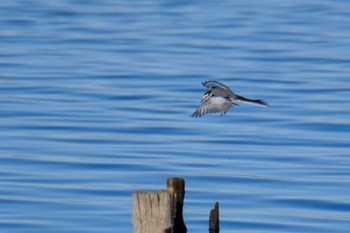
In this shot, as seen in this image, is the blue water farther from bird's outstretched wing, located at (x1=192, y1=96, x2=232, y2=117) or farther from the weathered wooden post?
the weathered wooden post

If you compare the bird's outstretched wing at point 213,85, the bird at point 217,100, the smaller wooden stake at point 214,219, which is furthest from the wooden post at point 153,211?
the bird's outstretched wing at point 213,85

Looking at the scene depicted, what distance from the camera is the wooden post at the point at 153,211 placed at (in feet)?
25.3

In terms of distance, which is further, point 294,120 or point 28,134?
point 294,120

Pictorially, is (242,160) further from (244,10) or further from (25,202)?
(244,10)

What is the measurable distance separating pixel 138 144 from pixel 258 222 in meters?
5.17

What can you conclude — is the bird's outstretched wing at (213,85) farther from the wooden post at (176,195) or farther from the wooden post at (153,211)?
the wooden post at (153,211)

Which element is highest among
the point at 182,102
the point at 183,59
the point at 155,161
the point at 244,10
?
the point at 244,10

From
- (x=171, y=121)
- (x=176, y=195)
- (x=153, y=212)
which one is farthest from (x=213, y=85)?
(x=171, y=121)

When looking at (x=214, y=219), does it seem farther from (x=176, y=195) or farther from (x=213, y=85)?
(x=213, y=85)

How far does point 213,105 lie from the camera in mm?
10648

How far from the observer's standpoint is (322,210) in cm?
1275

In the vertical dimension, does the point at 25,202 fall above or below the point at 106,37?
below

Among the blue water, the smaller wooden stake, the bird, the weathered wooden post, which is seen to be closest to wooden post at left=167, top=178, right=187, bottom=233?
the weathered wooden post

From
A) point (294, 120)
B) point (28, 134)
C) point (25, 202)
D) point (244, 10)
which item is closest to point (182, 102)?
point (294, 120)
